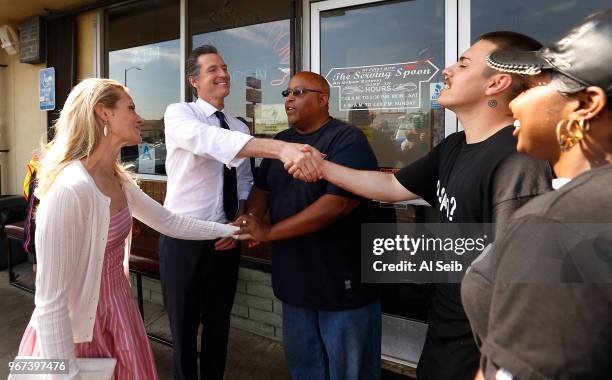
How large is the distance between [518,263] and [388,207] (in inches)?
103

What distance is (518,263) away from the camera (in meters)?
0.77

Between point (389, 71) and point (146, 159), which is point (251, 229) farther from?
point (146, 159)

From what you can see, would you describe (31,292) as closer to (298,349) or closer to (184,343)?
(184,343)

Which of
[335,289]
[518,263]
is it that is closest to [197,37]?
[335,289]

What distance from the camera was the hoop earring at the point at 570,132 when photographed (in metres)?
0.85

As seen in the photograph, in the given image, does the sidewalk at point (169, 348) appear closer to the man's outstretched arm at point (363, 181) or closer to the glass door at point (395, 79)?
the glass door at point (395, 79)

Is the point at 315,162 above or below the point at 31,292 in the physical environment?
above

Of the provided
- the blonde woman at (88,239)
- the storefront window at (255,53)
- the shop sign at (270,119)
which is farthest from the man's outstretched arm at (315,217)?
the shop sign at (270,119)

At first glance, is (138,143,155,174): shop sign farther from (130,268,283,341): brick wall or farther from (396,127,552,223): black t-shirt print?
(396,127,552,223): black t-shirt print

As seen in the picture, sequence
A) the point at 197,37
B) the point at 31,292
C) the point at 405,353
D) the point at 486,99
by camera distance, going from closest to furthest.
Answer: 1. the point at 486,99
2. the point at 405,353
3. the point at 197,37
4. the point at 31,292

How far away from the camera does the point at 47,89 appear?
5535mm

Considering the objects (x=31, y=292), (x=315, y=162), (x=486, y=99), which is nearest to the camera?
(x=486, y=99)

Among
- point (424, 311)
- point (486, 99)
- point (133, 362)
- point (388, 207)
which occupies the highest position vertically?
point (486, 99)

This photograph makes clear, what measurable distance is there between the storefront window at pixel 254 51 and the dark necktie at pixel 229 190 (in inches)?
50.9
